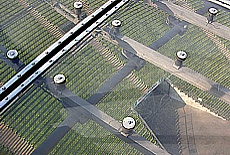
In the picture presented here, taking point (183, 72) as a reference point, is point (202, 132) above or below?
below

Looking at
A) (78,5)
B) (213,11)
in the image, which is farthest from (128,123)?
(213,11)

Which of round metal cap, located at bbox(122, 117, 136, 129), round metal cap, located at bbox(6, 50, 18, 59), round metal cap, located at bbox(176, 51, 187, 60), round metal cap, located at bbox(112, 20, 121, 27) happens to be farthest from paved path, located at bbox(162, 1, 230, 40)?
round metal cap, located at bbox(6, 50, 18, 59)

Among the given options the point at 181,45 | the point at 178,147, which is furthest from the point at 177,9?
the point at 178,147

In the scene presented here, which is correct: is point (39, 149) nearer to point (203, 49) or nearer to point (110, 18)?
point (110, 18)

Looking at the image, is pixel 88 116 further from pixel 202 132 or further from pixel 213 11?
pixel 213 11

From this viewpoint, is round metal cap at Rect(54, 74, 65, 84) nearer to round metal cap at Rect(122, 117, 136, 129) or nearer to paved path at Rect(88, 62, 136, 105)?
paved path at Rect(88, 62, 136, 105)

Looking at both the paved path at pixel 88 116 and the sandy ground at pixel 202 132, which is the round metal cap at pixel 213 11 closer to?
the sandy ground at pixel 202 132

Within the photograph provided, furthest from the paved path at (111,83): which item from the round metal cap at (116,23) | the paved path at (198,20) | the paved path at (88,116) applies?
the paved path at (198,20)

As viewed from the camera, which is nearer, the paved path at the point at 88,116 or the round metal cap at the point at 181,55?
the paved path at the point at 88,116
